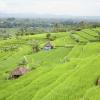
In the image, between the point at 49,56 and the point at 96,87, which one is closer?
the point at 96,87

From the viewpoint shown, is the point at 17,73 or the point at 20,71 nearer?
the point at 17,73

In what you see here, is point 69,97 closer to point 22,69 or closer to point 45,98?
point 45,98

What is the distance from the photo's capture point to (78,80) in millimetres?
31531

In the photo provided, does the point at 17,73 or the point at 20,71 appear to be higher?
the point at 20,71

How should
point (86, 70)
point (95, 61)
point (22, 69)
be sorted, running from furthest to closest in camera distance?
1. point (22, 69)
2. point (95, 61)
3. point (86, 70)

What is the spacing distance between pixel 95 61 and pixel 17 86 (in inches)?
452

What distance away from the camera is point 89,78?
102 ft

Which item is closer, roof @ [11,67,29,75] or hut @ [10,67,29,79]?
hut @ [10,67,29,79]

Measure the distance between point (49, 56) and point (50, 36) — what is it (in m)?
55.1

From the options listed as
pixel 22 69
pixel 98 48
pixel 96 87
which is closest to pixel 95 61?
pixel 96 87

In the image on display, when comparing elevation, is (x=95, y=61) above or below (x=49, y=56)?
above

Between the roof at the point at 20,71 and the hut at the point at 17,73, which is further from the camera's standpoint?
the roof at the point at 20,71

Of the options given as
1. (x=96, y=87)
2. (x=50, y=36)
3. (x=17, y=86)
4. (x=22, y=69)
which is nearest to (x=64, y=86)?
(x=96, y=87)

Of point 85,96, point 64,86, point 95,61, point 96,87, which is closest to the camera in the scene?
point 85,96
